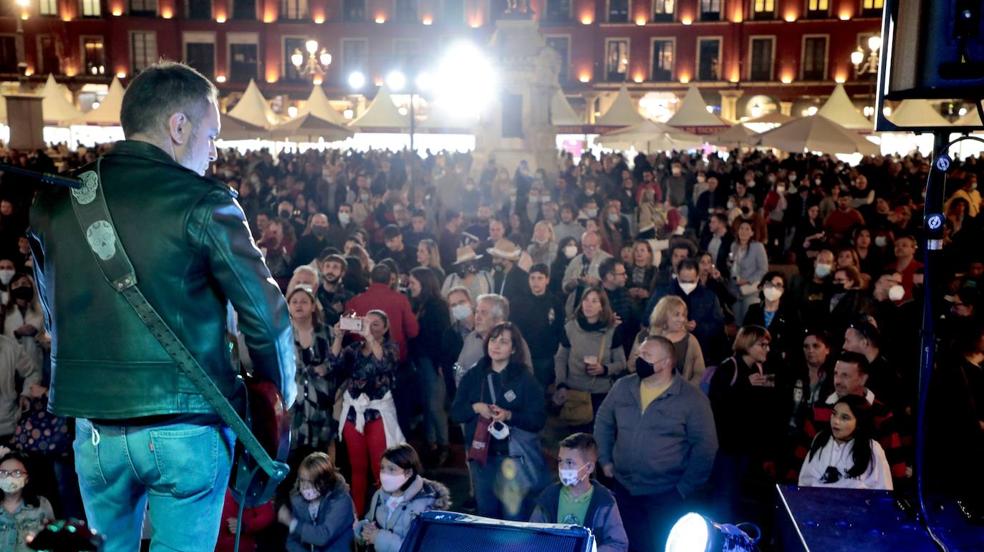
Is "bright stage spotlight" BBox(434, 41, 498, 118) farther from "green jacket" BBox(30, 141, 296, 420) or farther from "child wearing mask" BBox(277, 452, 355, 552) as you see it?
"green jacket" BBox(30, 141, 296, 420)

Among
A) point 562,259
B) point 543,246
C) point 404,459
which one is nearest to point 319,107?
A: point 543,246

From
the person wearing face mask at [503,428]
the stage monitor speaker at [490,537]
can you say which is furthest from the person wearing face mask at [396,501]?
the stage monitor speaker at [490,537]

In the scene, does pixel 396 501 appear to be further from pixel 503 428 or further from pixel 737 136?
pixel 737 136

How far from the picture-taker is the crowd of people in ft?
16.6

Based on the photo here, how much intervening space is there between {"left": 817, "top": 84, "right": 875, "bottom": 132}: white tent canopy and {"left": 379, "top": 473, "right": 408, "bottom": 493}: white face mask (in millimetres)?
18462

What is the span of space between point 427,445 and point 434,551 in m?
5.31

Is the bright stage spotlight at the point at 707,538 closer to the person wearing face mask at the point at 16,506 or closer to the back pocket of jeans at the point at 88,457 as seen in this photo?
the back pocket of jeans at the point at 88,457

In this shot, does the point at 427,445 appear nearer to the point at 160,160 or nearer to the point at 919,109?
the point at 160,160

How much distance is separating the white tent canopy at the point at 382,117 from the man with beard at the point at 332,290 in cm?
1569

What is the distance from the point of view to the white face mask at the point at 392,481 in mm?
4977

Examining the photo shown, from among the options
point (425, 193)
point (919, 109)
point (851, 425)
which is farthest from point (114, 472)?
point (919, 109)

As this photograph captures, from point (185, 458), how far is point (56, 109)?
81.7 feet

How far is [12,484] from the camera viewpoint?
199 inches

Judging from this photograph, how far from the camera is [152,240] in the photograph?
222 centimetres
